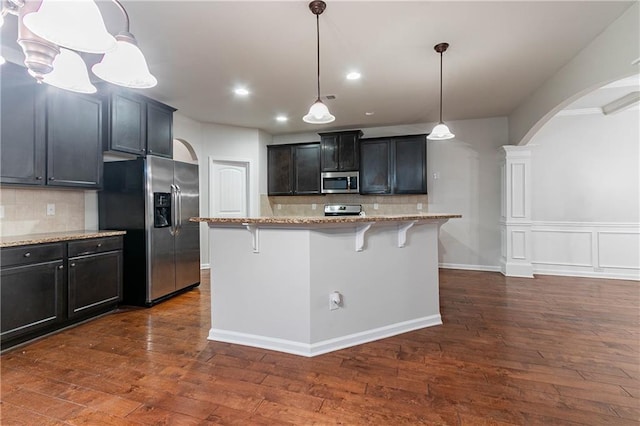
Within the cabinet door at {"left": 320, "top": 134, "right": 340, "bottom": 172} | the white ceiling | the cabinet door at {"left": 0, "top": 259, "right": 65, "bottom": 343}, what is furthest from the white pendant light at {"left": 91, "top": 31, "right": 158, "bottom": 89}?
the cabinet door at {"left": 320, "top": 134, "right": 340, "bottom": 172}

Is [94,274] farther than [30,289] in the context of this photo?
Yes

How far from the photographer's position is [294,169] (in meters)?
5.88

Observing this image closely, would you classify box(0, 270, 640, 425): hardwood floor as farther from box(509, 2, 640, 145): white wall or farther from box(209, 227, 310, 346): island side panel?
box(509, 2, 640, 145): white wall

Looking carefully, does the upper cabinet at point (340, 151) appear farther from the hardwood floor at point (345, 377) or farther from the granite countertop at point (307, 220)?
the hardwood floor at point (345, 377)

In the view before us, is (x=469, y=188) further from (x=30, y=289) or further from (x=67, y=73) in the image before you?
(x=30, y=289)

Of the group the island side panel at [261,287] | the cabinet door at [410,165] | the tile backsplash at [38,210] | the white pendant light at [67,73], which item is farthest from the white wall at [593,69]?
the tile backsplash at [38,210]

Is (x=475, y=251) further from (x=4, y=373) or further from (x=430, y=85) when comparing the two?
(x=4, y=373)

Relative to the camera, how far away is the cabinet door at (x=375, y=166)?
5391 millimetres

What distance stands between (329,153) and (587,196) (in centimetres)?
424

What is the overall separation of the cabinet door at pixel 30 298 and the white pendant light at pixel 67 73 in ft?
5.63

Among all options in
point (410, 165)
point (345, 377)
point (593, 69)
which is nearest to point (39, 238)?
point (345, 377)

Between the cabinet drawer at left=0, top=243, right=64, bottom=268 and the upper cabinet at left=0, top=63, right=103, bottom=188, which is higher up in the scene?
the upper cabinet at left=0, top=63, right=103, bottom=188

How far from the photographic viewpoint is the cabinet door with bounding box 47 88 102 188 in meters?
2.87

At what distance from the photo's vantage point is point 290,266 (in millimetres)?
2361
